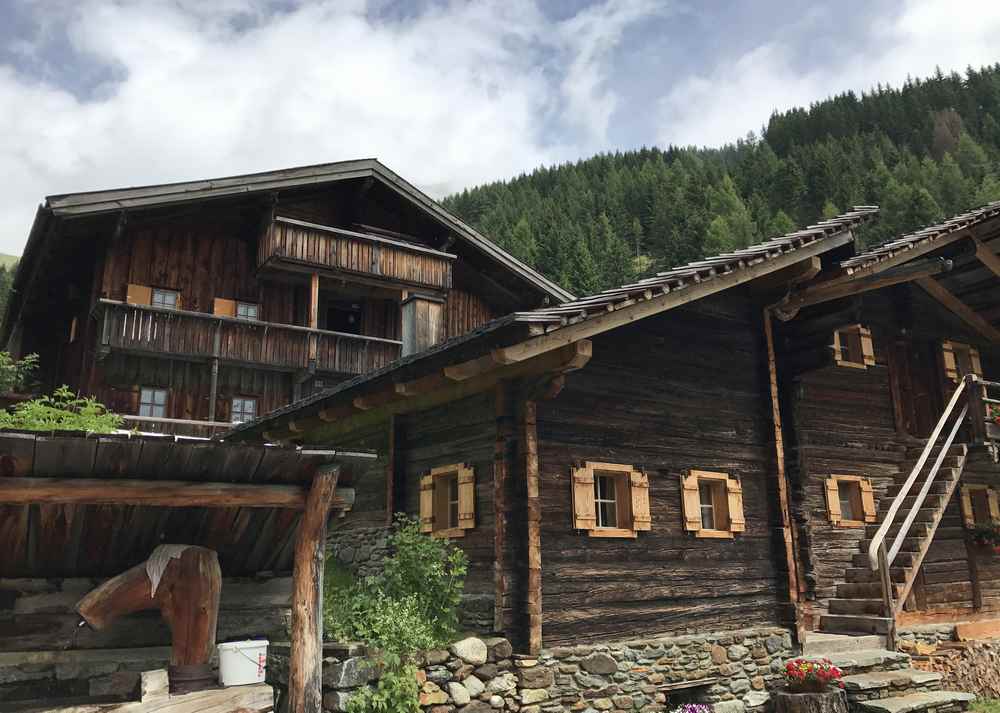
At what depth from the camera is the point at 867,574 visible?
13508mm

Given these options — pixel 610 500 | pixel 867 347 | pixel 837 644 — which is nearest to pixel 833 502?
pixel 837 644

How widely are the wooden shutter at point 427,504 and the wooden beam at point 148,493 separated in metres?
4.64

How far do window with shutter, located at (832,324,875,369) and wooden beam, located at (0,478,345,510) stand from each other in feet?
35.6

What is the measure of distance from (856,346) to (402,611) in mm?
9689

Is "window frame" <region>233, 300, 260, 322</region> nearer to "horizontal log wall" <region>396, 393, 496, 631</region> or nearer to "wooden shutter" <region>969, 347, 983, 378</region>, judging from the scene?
"horizontal log wall" <region>396, 393, 496, 631</region>

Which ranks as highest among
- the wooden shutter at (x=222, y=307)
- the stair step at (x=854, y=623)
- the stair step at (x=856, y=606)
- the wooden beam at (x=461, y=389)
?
the wooden shutter at (x=222, y=307)

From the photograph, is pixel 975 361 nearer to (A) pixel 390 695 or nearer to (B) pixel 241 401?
(A) pixel 390 695

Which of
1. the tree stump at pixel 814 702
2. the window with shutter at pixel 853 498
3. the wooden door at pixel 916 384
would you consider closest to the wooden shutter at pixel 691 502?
the tree stump at pixel 814 702

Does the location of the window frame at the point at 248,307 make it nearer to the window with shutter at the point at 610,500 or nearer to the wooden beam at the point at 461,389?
the wooden beam at the point at 461,389

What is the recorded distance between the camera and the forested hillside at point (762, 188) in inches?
2418

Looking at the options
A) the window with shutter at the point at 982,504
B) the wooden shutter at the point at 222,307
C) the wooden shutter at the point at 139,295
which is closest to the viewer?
the window with shutter at the point at 982,504

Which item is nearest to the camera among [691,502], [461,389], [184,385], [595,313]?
[595,313]

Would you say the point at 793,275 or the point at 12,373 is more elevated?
the point at 12,373

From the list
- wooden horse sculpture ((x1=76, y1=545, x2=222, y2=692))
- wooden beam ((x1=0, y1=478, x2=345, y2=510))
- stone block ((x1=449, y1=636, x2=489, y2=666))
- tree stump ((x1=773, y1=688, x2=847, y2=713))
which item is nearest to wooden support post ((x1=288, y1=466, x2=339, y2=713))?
wooden beam ((x1=0, y1=478, x2=345, y2=510))
